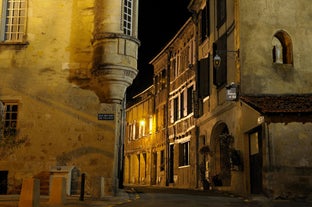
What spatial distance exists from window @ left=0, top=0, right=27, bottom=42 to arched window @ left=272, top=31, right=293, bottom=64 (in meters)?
11.1

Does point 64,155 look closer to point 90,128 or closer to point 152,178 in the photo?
point 90,128

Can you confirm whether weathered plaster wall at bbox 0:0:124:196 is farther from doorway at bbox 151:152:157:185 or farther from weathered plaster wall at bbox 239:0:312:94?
doorway at bbox 151:152:157:185

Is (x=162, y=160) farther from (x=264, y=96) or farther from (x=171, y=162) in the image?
(x=264, y=96)

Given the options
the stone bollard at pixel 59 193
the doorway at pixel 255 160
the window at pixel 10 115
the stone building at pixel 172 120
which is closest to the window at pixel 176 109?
the stone building at pixel 172 120

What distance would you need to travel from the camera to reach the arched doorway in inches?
872

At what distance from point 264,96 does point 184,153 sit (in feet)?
40.0

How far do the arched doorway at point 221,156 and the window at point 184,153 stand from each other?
17.0 feet

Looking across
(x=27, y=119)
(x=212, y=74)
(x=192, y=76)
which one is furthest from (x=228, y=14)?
(x=27, y=119)

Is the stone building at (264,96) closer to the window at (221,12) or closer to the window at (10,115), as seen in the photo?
the window at (221,12)

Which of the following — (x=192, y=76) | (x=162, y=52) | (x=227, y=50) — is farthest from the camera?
(x=162, y=52)

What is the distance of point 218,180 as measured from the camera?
24.5 metres

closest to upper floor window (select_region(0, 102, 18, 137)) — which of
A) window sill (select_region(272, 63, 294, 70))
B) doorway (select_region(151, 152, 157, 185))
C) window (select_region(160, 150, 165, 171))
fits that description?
window sill (select_region(272, 63, 294, 70))

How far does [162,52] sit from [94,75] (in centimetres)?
2005

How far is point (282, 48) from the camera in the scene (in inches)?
856
